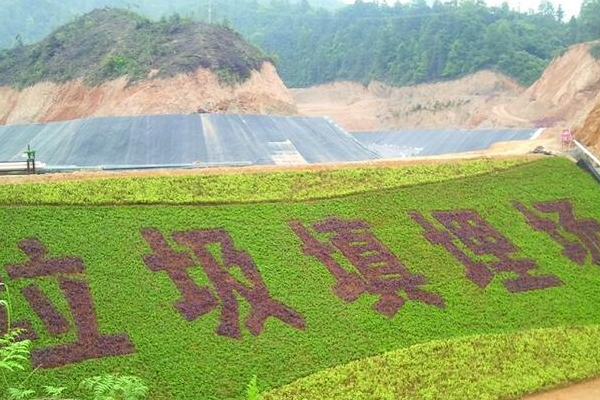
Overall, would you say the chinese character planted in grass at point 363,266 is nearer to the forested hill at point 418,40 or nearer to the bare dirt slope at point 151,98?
the bare dirt slope at point 151,98

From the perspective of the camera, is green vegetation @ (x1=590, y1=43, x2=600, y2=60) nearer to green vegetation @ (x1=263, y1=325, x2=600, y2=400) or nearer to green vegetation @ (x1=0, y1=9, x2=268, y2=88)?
green vegetation @ (x1=0, y1=9, x2=268, y2=88)

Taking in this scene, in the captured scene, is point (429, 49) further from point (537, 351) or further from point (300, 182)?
point (537, 351)

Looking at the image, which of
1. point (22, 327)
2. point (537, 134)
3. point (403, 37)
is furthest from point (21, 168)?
point (403, 37)

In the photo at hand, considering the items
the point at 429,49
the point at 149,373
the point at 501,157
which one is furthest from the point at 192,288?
the point at 429,49

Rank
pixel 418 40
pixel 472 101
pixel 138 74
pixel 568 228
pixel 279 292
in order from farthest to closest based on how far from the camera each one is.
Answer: pixel 418 40 < pixel 472 101 < pixel 138 74 < pixel 568 228 < pixel 279 292

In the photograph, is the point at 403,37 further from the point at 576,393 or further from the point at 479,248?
Result: the point at 576,393

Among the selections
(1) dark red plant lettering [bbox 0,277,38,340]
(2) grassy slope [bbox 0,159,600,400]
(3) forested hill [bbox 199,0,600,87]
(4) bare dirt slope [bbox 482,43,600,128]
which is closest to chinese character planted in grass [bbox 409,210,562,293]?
(2) grassy slope [bbox 0,159,600,400]
